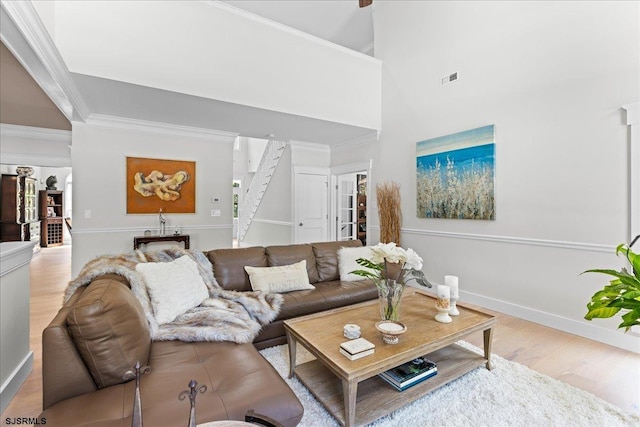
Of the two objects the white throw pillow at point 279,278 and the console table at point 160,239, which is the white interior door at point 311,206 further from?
the white throw pillow at point 279,278

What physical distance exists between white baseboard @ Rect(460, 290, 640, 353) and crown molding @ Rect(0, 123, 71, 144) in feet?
23.8

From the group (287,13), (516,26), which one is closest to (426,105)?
(516,26)

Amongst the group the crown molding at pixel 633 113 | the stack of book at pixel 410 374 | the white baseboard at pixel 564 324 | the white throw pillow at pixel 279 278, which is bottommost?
the white baseboard at pixel 564 324

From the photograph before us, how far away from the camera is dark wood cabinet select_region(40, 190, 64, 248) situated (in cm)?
891

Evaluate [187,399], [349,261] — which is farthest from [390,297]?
[349,261]

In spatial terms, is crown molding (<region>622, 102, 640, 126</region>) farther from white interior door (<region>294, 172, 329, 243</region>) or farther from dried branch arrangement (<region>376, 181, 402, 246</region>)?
white interior door (<region>294, 172, 329, 243</region>)

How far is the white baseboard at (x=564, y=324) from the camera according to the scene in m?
2.57

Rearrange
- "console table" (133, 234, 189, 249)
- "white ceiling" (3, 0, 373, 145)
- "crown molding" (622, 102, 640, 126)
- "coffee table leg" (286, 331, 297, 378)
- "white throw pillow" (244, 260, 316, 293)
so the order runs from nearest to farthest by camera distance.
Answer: "coffee table leg" (286, 331, 297, 378), "crown molding" (622, 102, 640, 126), "white throw pillow" (244, 260, 316, 293), "white ceiling" (3, 0, 373, 145), "console table" (133, 234, 189, 249)

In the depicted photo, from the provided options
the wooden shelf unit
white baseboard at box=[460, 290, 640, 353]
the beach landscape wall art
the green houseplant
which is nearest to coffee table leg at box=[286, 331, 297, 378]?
the green houseplant

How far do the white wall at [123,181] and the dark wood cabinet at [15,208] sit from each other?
463 centimetres

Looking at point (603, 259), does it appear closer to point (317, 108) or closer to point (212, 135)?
point (317, 108)

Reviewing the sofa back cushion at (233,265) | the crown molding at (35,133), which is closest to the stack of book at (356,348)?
the sofa back cushion at (233,265)

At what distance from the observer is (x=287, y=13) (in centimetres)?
527

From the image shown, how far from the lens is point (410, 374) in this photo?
1834mm
